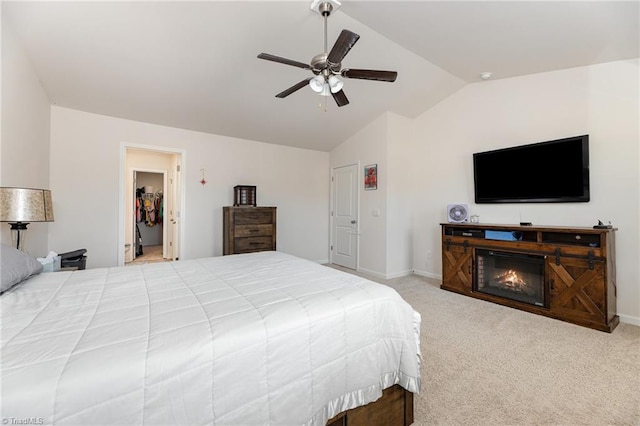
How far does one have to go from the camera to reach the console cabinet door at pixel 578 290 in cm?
259

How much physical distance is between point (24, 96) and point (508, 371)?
Answer: 15.0 feet

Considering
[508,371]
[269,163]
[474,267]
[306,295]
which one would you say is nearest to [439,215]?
[474,267]

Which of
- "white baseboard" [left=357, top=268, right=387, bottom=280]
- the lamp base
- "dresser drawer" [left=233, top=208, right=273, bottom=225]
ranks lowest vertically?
"white baseboard" [left=357, top=268, right=387, bottom=280]

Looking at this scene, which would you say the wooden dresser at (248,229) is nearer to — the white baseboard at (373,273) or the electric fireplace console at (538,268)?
the white baseboard at (373,273)

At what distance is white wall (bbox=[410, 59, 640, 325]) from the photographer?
2.79 metres

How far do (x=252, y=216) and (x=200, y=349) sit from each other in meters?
3.56

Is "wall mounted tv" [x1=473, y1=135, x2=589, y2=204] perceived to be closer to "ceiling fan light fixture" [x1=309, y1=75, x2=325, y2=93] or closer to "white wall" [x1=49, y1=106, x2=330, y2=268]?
"ceiling fan light fixture" [x1=309, y1=75, x2=325, y2=93]

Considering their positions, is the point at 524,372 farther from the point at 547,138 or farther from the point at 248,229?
the point at 248,229

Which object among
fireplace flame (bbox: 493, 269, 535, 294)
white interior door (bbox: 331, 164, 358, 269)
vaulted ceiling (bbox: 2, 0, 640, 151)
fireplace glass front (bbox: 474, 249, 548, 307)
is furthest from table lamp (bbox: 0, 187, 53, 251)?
fireplace flame (bbox: 493, 269, 535, 294)

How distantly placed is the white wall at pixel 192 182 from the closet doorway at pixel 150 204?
0.47ft

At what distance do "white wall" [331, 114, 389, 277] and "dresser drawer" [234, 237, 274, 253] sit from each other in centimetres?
164

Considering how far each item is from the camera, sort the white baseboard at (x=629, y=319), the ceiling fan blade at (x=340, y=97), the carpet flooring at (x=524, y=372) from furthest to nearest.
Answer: the white baseboard at (x=629, y=319) < the ceiling fan blade at (x=340, y=97) < the carpet flooring at (x=524, y=372)

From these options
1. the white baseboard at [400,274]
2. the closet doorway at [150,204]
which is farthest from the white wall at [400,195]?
the closet doorway at [150,204]

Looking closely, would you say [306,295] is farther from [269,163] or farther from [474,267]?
[269,163]
